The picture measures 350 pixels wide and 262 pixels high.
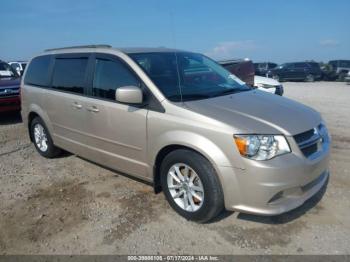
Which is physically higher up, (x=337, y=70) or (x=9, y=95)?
(x=337, y=70)

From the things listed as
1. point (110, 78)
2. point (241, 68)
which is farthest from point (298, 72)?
point (110, 78)

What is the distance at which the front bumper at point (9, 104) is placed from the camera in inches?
336

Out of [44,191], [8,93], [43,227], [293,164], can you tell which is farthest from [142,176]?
[8,93]

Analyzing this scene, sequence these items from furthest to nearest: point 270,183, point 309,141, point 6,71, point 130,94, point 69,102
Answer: point 6,71 < point 69,102 < point 130,94 < point 309,141 < point 270,183

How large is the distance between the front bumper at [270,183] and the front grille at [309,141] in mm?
81

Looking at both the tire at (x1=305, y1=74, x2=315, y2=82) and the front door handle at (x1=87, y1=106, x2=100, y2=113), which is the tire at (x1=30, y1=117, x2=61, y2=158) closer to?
the front door handle at (x1=87, y1=106, x2=100, y2=113)

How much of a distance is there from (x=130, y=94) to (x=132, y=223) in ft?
4.47

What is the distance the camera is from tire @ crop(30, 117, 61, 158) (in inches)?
219

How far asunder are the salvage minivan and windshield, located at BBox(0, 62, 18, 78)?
5.94 metres

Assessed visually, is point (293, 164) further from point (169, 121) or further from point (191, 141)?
point (169, 121)

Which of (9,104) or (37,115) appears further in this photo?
(9,104)

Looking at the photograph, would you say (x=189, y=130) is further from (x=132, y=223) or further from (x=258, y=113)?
(x=132, y=223)

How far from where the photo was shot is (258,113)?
3.41 meters

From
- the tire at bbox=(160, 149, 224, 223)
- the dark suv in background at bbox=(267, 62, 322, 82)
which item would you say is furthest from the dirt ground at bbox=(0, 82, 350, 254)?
the dark suv in background at bbox=(267, 62, 322, 82)
